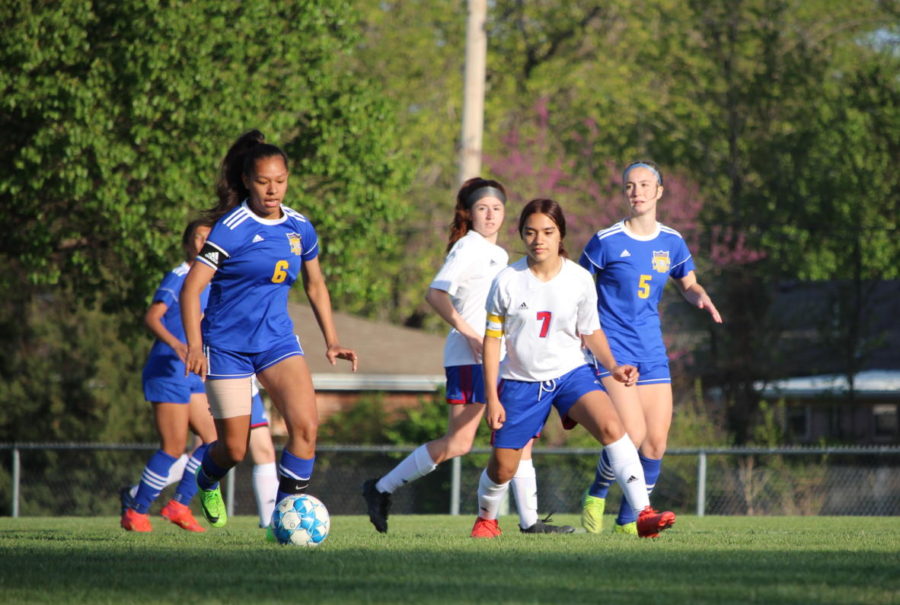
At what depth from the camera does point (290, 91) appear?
62.5 feet

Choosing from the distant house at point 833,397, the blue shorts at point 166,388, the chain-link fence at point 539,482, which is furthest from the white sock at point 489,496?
the distant house at point 833,397

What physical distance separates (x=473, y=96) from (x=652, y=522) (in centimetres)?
1435

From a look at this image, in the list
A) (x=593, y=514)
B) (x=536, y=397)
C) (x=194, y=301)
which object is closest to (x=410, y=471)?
(x=593, y=514)

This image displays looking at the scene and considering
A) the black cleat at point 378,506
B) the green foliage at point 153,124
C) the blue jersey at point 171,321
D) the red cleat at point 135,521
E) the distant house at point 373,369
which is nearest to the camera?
the black cleat at point 378,506

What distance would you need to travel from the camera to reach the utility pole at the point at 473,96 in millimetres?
20891

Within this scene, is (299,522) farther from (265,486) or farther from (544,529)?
(265,486)

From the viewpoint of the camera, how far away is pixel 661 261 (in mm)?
9102

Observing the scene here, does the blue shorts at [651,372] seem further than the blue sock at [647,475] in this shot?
No

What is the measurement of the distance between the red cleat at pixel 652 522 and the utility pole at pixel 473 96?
524 inches

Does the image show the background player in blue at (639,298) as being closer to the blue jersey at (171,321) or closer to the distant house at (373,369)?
the blue jersey at (171,321)

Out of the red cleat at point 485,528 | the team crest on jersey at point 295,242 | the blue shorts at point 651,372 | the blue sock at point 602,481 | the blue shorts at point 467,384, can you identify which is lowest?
the red cleat at point 485,528

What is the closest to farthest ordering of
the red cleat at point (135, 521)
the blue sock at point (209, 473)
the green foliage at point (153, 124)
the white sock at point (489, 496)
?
1. the blue sock at point (209, 473)
2. the white sock at point (489, 496)
3. the red cleat at point (135, 521)
4. the green foliage at point (153, 124)

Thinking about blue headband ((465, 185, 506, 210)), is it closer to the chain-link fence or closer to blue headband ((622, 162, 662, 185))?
blue headband ((622, 162, 662, 185))

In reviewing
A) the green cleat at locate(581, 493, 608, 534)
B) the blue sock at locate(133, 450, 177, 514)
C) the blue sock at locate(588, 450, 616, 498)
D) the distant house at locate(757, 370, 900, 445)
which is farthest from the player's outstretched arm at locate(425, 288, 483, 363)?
the distant house at locate(757, 370, 900, 445)
